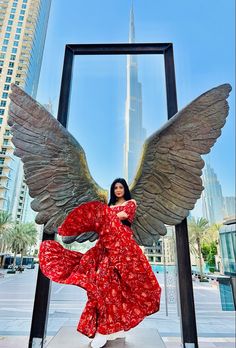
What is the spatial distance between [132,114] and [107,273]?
1619mm

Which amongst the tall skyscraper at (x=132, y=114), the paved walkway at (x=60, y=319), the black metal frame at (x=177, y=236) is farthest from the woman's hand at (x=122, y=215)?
the paved walkway at (x=60, y=319)

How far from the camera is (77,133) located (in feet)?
6.11

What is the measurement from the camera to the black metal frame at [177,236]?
1.33 meters

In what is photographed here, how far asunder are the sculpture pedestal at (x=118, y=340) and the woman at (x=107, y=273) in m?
0.05

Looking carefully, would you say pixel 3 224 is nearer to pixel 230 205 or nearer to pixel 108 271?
pixel 108 271

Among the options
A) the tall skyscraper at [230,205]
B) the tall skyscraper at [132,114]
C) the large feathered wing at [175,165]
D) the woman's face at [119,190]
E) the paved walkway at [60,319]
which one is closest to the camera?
the woman's face at [119,190]

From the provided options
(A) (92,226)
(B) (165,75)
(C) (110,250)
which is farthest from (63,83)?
(C) (110,250)

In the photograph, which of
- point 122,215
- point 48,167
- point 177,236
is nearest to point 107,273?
point 122,215

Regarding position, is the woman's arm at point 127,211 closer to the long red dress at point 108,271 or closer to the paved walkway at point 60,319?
the long red dress at point 108,271

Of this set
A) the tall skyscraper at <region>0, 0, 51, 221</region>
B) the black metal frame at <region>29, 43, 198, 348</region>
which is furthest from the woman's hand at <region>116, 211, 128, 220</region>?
the tall skyscraper at <region>0, 0, 51, 221</region>

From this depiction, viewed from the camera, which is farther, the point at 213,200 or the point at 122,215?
the point at 213,200

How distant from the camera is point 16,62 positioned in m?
2.11

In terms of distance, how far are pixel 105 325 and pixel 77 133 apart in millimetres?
1422

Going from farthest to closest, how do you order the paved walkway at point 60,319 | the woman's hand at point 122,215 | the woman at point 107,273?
the paved walkway at point 60,319, the woman's hand at point 122,215, the woman at point 107,273
